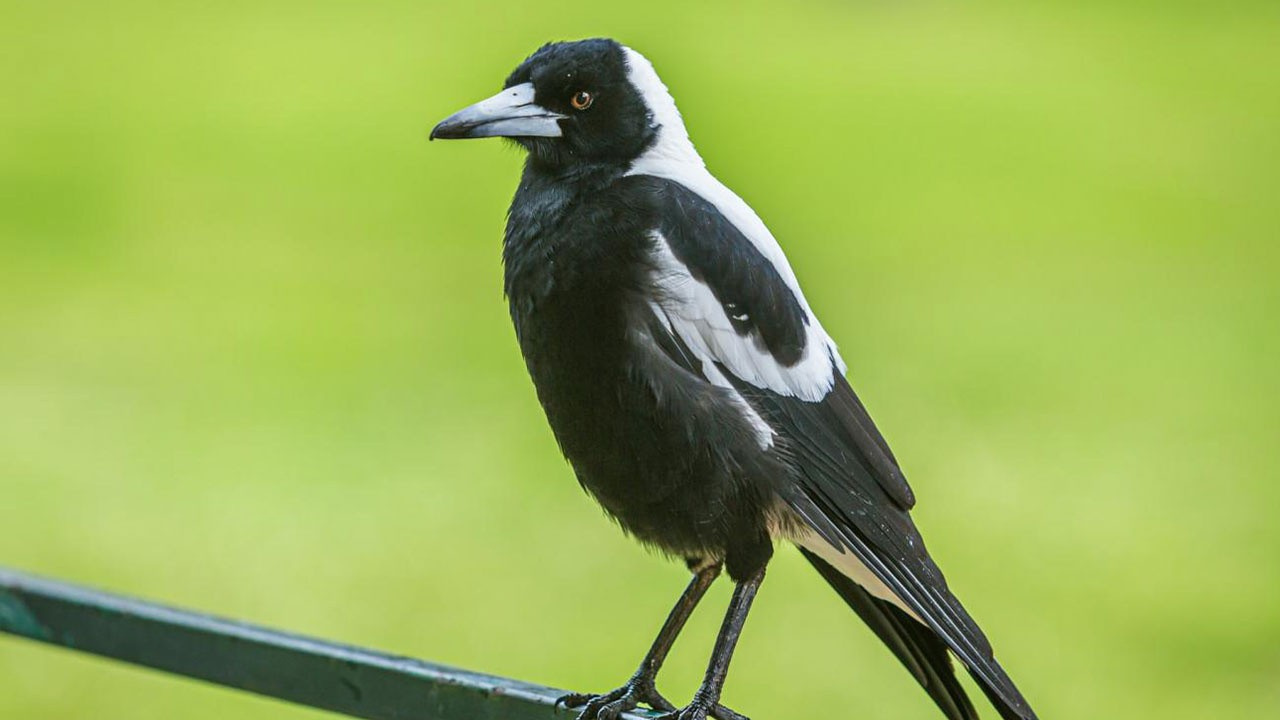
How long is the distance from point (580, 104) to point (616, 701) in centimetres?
68

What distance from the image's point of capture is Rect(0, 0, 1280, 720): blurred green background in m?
3.77

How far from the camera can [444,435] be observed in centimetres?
467

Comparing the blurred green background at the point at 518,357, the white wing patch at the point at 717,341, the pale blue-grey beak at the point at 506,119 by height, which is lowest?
the blurred green background at the point at 518,357

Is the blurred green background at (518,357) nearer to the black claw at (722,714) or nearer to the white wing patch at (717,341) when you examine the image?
the white wing patch at (717,341)

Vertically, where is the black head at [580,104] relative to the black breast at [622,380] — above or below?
above

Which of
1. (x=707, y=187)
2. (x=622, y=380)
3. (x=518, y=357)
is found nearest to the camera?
(x=622, y=380)

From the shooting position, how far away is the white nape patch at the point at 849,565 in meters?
1.86

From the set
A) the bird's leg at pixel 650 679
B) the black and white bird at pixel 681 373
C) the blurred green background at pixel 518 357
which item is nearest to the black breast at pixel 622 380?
the black and white bird at pixel 681 373

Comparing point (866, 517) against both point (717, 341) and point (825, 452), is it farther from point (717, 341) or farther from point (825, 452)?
point (717, 341)

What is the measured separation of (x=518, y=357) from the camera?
4934 mm

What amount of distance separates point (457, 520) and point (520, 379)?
79 cm

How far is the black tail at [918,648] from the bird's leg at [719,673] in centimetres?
16

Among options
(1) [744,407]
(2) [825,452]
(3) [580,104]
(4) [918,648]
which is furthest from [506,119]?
(4) [918,648]

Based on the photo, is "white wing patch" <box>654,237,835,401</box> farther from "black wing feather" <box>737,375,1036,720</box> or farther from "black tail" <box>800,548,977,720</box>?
"black tail" <box>800,548,977,720</box>
